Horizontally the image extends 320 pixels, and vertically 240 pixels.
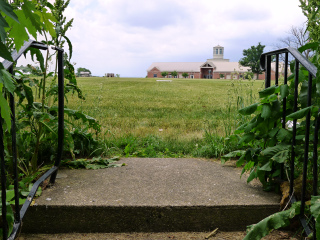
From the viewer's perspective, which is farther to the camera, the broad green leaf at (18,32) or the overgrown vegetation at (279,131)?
the overgrown vegetation at (279,131)

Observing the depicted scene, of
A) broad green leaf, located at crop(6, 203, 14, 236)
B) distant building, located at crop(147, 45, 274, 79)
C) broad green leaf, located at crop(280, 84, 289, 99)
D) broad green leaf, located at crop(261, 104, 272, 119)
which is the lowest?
broad green leaf, located at crop(6, 203, 14, 236)

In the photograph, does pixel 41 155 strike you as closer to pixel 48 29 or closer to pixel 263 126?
pixel 48 29

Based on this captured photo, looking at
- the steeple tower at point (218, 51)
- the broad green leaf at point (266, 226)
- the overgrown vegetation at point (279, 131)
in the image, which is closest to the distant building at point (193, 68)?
the steeple tower at point (218, 51)

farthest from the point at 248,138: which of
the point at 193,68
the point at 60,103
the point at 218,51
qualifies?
the point at 218,51

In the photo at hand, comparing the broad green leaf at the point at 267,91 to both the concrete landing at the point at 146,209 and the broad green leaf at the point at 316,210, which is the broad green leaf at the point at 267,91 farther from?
the broad green leaf at the point at 316,210

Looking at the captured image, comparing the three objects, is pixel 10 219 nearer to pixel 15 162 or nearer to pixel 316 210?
pixel 15 162

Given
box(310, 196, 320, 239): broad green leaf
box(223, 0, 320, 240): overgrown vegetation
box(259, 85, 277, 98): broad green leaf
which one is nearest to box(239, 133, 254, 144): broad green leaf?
box(223, 0, 320, 240): overgrown vegetation

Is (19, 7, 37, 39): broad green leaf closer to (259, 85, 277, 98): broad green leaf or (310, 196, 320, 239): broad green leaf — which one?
(310, 196, 320, 239): broad green leaf

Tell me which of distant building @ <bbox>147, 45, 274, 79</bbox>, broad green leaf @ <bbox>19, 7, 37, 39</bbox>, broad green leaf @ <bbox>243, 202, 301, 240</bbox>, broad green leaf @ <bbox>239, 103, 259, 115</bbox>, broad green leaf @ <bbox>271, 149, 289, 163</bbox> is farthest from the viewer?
distant building @ <bbox>147, 45, 274, 79</bbox>

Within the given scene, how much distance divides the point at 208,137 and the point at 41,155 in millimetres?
1823

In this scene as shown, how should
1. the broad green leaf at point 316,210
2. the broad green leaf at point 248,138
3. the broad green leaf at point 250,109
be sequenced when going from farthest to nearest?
1. the broad green leaf at point 248,138
2. the broad green leaf at point 250,109
3. the broad green leaf at point 316,210

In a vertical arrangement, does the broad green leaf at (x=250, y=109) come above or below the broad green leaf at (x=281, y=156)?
above

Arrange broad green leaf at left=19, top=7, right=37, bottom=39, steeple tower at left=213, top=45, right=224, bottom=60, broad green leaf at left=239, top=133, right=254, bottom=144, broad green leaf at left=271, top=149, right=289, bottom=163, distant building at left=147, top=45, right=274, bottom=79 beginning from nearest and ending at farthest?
broad green leaf at left=19, top=7, right=37, bottom=39 < broad green leaf at left=271, top=149, right=289, bottom=163 < broad green leaf at left=239, top=133, right=254, bottom=144 < distant building at left=147, top=45, right=274, bottom=79 < steeple tower at left=213, top=45, right=224, bottom=60

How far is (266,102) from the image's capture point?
2.12 m
